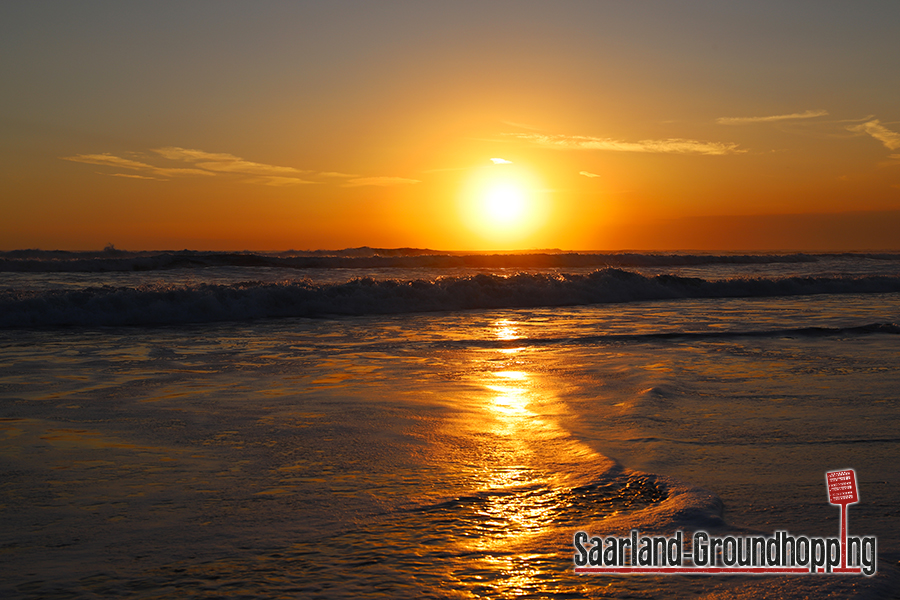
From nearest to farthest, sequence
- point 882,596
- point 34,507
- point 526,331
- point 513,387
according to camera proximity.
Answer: point 882,596
point 34,507
point 513,387
point 526,331

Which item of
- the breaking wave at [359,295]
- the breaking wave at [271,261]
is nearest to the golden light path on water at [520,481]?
the breaking wave at [359,295]

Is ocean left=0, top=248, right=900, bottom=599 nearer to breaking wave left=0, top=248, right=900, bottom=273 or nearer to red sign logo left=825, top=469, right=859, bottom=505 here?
red sign logo left=825, top=469, right=859, bottom=505

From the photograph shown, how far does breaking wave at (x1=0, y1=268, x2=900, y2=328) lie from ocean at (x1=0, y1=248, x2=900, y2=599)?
96.4 inches

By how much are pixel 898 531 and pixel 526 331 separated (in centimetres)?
831

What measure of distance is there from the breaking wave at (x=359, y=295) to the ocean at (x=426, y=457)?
8.03 feet

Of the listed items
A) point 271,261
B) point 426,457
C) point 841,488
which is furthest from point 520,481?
point 271,261

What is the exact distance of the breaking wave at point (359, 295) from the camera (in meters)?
13.0

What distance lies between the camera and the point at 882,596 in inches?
93.1

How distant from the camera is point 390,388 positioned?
6402mm

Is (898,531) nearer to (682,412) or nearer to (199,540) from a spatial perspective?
(682,412)

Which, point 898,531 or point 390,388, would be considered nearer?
point 898,531

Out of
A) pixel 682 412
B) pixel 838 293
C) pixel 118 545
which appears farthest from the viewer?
pixel 838 293

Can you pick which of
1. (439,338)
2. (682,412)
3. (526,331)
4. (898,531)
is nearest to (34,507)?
(898,531)

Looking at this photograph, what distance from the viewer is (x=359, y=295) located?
15.9m
